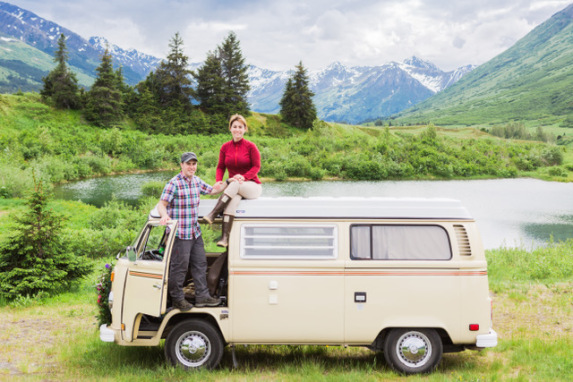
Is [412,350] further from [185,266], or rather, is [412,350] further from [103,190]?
[103,190]

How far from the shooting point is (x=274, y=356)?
8234mm

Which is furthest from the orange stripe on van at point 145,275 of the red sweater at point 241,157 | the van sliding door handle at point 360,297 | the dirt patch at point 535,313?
the dirt patch at point 535,313

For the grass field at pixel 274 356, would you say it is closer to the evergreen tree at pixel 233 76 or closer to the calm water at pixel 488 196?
the calm water at pixel 488 196

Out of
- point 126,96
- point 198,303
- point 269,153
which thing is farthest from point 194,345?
point 126,96

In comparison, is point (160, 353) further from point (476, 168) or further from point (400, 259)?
point (476, 168)

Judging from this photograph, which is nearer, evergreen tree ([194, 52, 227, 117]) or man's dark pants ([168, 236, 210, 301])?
man's dark pants ([168, 236, 210, 301])

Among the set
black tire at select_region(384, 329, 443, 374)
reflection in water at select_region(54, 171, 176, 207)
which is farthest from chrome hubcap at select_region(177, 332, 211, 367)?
reflection in water at select_region(54, 171, 176, 207)

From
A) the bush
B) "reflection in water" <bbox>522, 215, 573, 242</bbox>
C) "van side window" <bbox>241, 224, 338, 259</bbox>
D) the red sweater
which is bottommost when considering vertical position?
"van side window" <bbox>241, 224, 338, 259</bbox>

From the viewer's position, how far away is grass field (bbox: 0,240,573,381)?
23.0 ft

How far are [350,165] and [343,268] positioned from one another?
4973 centimetres

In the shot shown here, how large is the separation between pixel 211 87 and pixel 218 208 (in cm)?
7617

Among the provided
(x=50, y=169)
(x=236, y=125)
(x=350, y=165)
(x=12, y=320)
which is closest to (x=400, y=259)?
(x=236, y=125)

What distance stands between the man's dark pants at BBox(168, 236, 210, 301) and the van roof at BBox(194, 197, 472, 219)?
87cm

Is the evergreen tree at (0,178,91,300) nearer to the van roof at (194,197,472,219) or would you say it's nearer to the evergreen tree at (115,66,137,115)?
the van roof at (194,197,472,219)
